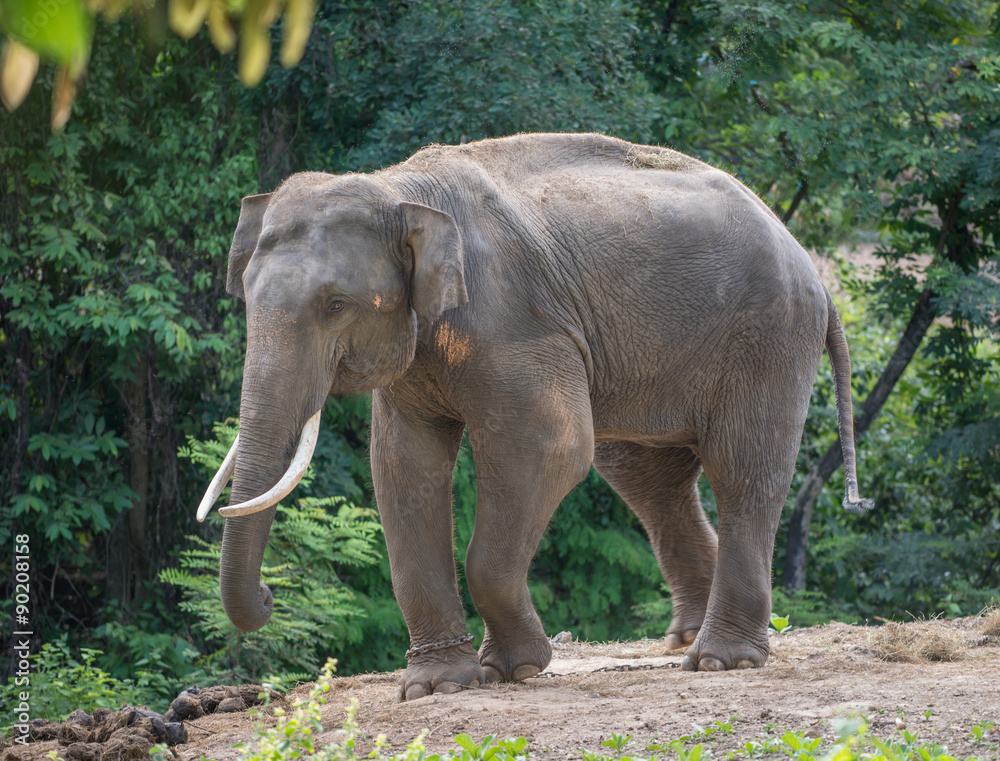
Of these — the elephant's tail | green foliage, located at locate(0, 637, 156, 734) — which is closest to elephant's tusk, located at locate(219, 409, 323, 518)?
green foliage, located at locate(0, 637, 156, 734)

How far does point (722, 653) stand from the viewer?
5.55m

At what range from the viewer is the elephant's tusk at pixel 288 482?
4.14m

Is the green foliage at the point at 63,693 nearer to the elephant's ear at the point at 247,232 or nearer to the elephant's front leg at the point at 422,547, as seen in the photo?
the elephant's front leg at the point at 422,547

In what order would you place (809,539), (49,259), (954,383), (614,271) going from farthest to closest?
(809,539)
(954,383)
(49,259)
(614,271)

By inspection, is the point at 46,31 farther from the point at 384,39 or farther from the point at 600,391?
the point at 384,39

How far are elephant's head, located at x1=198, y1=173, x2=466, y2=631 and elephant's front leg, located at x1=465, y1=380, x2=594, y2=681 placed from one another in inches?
19.8

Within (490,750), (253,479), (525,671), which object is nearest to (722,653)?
(525,671)

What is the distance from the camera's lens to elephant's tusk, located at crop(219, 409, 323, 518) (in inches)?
163

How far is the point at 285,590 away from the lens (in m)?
8.39

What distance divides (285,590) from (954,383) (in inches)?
286

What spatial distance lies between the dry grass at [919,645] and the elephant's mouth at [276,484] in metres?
3.07

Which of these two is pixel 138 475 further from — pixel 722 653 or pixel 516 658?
pixel 722 653

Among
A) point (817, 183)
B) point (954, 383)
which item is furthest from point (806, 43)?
point (954, 383)

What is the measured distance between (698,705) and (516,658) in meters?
1.05
